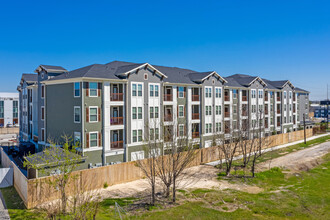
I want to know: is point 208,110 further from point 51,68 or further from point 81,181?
point 81,181

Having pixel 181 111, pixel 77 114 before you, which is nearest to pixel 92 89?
pixel 77 114

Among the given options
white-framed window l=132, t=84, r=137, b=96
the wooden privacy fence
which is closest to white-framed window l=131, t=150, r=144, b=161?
the wooden privacy fence

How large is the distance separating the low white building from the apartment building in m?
40.3

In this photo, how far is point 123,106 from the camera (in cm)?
3080

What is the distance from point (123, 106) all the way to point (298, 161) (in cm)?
2243

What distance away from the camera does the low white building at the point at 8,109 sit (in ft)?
261

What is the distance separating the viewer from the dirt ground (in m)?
30.0

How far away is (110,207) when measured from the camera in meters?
18.3

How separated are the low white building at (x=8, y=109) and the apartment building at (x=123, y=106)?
132 feet

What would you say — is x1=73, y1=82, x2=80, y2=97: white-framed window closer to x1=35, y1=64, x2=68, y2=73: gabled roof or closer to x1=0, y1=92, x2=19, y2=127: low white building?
x1=35, y1=64, x2=68, y2=73: gabled roof

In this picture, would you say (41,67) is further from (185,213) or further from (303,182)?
(303,182)

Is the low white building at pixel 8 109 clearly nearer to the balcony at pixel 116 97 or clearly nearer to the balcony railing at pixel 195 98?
the balcony at pixel 116 97

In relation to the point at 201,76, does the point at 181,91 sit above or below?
below

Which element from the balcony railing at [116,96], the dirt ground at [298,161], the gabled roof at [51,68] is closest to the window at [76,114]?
the balcony railing at [116,96]
